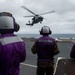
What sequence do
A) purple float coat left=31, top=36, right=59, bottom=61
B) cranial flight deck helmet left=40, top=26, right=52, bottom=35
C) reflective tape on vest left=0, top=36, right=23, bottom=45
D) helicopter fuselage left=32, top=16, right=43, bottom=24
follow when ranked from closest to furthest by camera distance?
reflective tape on vest left=0, top=36, right=23, bottom=45 < purple float coat left=31, top=36, right=59, bottom=61 < cranial flight deck helmet left=40, top=26, right=52, bottom=35 < helicopter fuselage left=32, top=16, right=43, bottom=24

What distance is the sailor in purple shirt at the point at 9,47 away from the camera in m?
5.02

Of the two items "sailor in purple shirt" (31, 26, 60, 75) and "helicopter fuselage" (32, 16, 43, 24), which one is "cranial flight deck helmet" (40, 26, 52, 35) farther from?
"helicopter fuselage" (32, 16, 43, 24)

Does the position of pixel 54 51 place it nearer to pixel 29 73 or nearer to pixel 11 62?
pixel 11 62

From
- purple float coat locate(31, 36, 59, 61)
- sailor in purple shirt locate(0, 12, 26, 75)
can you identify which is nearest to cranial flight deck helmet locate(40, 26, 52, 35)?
purple float coat locate(31, 36, 59, 61)

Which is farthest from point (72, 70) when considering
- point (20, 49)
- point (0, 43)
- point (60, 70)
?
point (0, 43)

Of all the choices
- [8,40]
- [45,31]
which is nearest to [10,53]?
[8,40]

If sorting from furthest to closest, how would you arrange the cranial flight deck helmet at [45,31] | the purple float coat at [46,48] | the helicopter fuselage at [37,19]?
the helicopter fuselage at [37,19] → the cranial flight deck helmet at [45,31] → the purple float coat at [46,48]

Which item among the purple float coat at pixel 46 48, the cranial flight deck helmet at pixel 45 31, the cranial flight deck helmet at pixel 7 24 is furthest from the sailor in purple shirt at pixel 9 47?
the cranial flight deck helmet at pixel 45 31

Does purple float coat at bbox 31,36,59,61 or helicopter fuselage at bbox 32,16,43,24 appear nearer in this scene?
purple float coat at bbox 31,36,59,61

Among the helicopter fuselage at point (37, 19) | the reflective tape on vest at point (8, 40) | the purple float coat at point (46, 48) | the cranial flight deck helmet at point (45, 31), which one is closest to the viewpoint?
the reflective tape on vest at point (8, 40)

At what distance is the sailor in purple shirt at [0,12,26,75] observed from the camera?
5016mm

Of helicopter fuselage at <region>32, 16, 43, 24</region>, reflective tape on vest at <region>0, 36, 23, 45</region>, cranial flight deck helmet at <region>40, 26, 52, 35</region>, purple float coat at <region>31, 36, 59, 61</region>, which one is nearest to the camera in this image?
reflective tape on vest at <region>0, 36, 23, 45</region>

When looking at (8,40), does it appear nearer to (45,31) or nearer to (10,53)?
(10,53)

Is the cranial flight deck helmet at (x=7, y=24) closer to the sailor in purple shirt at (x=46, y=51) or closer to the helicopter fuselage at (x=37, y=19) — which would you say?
the sailor in purple shirt at (x=46, y=51)
